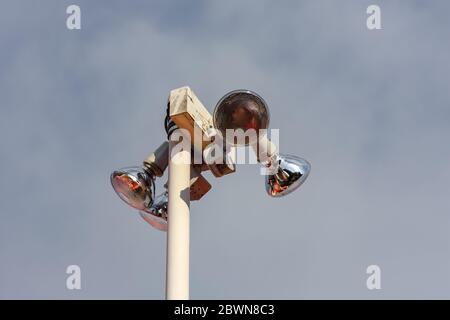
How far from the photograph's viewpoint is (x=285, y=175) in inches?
387

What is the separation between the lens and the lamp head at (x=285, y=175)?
9820 mm

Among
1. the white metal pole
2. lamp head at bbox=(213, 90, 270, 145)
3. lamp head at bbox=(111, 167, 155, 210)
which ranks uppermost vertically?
lamp head at bbox=(213, 90, 270, 145)

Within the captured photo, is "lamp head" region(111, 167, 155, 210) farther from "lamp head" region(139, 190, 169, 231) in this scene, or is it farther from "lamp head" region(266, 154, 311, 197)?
"lamp head" region(266, 154, 311, 197)

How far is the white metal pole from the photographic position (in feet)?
28.2

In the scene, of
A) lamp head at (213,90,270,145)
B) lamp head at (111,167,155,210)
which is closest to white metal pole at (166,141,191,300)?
lamp head at (111,167,155,210)

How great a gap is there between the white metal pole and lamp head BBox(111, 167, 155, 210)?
48 cm

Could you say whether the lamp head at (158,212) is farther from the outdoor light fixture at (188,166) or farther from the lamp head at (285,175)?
the lamp head at (285,175)

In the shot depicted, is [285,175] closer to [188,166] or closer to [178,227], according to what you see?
[188,166]
